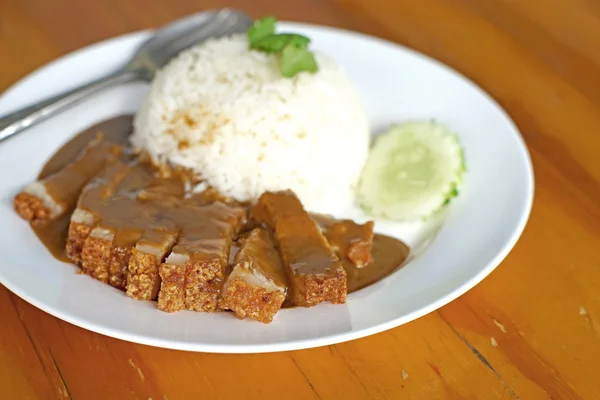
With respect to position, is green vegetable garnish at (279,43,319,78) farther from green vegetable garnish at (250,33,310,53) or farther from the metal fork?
the metal fork

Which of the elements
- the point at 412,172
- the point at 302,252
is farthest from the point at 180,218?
the point at 412,172

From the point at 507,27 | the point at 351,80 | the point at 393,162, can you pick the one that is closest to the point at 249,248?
the point at 393,162

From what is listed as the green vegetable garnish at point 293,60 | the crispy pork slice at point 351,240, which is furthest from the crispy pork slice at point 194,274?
the green vegetable garnish at point 293,60

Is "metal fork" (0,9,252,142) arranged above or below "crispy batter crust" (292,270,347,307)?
above

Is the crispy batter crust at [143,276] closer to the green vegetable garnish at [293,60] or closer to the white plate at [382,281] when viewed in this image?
the white plate at [382,281]

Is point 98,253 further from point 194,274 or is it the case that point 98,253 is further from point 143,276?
point 194,274

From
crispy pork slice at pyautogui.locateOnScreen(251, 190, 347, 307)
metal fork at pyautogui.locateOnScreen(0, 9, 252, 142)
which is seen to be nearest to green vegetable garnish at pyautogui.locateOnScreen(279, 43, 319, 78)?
crispy pork slice at pyautogui.locateOnScreen(251, 190, 347, 307)
